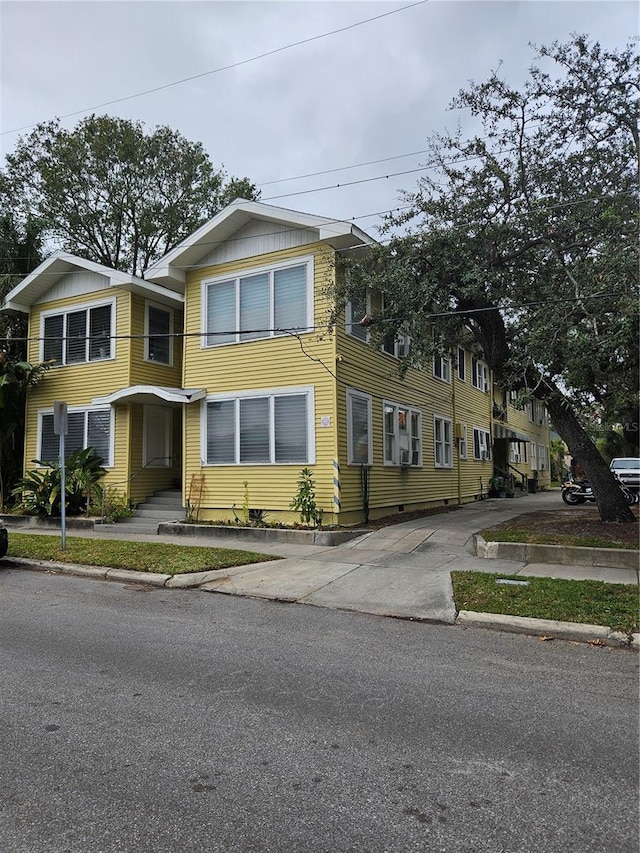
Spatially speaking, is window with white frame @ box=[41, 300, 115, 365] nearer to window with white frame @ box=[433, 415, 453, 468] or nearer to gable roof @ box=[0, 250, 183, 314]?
gable roof @ box=[0, 250, 183, 314]

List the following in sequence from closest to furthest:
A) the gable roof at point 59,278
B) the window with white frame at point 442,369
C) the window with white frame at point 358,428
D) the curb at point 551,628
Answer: the curb at point 551,628
the window with white frame at point 358,428
the gable roof at point 59,278
the window with white frame at point 442,369

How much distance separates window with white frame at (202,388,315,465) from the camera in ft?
44.9

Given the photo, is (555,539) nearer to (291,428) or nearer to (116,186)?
(291,428)

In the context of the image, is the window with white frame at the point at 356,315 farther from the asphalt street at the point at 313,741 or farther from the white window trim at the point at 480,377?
the white window trim at the point at 480,377

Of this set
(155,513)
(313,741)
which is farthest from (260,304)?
(313,741)

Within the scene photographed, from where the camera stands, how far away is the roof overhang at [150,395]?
1457 cm

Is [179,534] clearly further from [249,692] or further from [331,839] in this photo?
[331,839]

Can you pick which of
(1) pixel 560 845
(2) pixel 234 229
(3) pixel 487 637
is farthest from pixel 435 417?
(1) pixel 560 845

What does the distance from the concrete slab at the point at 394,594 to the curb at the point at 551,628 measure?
0.30 meters

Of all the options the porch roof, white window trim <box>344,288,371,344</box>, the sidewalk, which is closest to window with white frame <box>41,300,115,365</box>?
white window trim <box>344,288,371,344</box>

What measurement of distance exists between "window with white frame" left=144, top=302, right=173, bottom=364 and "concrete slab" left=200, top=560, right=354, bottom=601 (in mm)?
9330

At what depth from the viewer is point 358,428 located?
14445 millimetres

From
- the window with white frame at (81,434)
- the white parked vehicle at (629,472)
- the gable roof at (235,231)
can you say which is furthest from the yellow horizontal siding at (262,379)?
the white parked vehicle at (629,472)

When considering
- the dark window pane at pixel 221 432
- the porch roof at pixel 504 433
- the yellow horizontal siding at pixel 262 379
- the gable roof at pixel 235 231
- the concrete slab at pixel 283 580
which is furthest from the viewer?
the porch roof at pixel 504 433
